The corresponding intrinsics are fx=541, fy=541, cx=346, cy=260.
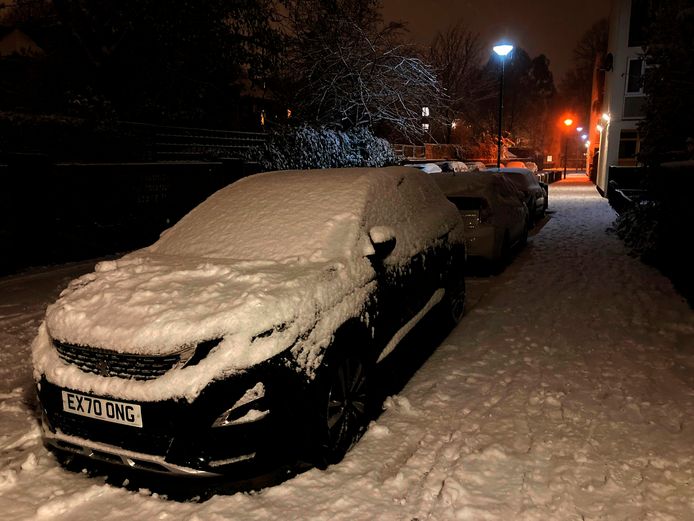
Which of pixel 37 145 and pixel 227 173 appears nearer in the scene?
pixel 37 145

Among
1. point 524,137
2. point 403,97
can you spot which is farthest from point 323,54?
point 524,137

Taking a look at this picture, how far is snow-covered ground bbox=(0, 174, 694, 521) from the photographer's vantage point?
9.86 ft

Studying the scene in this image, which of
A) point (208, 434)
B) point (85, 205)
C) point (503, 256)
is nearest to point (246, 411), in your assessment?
point (208, 434)

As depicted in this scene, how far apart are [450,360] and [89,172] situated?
7.74 metres

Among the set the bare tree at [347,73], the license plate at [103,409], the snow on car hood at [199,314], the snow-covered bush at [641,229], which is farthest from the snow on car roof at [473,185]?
the bare tree at [347,73]

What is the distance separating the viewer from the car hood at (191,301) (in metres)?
2.96

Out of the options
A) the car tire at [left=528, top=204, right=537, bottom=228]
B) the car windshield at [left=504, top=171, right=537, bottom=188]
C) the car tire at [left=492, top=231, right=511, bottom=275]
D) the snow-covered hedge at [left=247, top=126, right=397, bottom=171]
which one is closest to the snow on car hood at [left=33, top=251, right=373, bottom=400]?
the car tire at [left=492, top=231, right=511, bottom=275]

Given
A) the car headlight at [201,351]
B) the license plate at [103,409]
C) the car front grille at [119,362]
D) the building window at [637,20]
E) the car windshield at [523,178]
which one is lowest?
the license plate at [103,409]

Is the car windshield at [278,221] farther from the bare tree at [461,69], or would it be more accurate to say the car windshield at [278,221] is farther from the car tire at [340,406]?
the bare tree at [461,69]

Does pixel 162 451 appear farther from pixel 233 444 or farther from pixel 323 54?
pixel 323 54

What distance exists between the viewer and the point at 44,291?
24.3 feet

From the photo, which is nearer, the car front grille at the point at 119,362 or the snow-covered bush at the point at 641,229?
the car front grille at the point at 119,362

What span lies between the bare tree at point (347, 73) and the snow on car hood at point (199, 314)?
20820 mm

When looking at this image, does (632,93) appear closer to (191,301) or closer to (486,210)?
(486,210)
